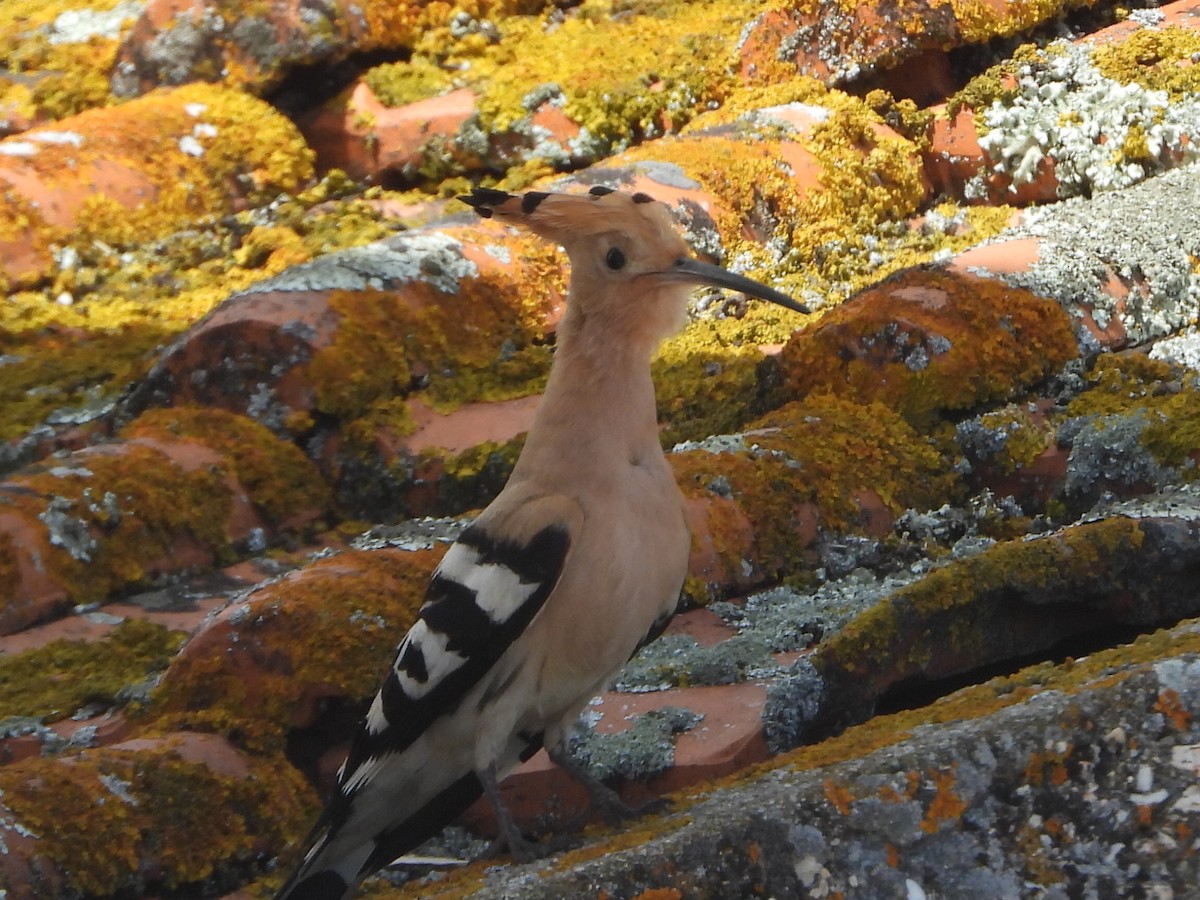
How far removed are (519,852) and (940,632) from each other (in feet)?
2.57

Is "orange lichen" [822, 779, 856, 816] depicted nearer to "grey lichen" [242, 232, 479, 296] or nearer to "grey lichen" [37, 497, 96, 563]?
"grey lichen" [37, 497, 96, 563]

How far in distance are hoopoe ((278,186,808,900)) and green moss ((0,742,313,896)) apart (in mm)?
219

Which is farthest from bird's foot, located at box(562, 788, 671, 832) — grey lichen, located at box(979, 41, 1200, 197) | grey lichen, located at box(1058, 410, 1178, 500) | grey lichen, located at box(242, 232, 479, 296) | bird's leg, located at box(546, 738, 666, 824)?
grey lichen, located at box(979, 41, 1200, 197)

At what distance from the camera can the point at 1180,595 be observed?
2.40 metres

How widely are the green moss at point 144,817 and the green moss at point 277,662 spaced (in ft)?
0.39

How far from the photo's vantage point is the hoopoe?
7.48 ft

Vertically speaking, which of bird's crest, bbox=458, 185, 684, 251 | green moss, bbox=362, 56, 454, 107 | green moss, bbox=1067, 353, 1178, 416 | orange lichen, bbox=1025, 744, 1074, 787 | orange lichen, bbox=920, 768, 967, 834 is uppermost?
green moss, bbox=362, 56, 454, 107

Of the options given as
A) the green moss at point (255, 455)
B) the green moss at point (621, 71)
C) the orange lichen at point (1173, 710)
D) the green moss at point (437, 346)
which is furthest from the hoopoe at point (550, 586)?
the green moss at point (621, 71)

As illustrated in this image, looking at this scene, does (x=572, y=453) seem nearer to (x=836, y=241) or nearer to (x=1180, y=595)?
(x=1180, y=595)

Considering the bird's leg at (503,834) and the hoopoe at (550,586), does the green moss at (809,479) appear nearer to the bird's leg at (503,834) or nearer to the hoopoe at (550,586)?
the hoopoe at (550,586)

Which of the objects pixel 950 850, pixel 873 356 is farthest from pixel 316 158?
pixel 950 850

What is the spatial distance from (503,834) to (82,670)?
4.19 feet

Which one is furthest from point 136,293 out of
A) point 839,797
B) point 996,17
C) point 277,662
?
point 839,797

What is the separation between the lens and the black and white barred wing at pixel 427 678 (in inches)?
89.1
